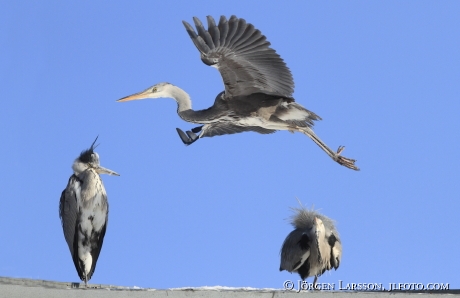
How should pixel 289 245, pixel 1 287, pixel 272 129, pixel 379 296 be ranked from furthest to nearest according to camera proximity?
pixel 272 129
pixel 289 245
pixel 379 296
pixel 1 287

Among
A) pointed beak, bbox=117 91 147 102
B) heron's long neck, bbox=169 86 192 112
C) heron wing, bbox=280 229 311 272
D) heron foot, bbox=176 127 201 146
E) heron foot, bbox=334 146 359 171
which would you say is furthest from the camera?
pointed beak, bbox=117 91 147 102

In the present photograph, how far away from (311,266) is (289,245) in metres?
0.35

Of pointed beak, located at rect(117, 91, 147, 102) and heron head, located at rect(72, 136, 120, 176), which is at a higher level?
pointed beak, located at rect(117, 91, 147, 102)

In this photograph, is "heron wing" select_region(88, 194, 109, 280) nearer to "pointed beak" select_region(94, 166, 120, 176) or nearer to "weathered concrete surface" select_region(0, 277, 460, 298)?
"pointed beak" select_region(94, 166, 120, 176)

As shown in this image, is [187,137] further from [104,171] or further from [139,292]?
[139,292]

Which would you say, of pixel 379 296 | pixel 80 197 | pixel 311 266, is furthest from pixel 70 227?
pixel 379 296

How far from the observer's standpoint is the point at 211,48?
768cm

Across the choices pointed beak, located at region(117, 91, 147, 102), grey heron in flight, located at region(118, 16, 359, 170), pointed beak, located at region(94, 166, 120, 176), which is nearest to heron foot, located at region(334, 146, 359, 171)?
grey heron in flight, located at region(118, 16, 359, 170)

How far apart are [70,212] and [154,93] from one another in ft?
9.02

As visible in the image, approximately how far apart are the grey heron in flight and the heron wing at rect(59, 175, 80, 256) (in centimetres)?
196

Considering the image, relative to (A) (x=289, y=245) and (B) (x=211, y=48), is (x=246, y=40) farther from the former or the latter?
(A) (x=289, y=245)

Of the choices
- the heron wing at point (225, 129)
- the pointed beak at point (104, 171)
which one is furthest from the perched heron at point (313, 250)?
the pointed beak at point (104, 171)

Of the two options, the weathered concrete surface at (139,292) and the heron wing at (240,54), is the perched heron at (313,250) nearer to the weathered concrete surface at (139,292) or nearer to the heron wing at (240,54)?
the heron wing at (240,54)

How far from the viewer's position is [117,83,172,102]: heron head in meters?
9.48
